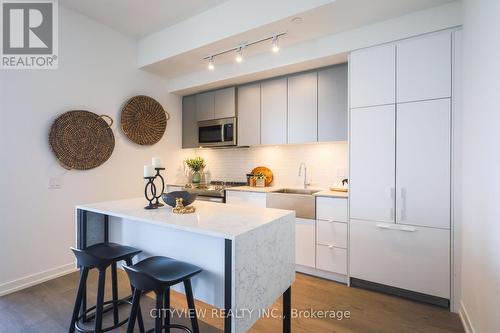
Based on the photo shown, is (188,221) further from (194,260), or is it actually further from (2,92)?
(2,92)

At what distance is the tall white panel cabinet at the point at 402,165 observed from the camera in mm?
2225

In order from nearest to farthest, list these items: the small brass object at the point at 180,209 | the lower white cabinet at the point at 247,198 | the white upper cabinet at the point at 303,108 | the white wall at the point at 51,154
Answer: the small brass object at the point at 180,209 → the white wall at the point at 51,154 → the white upper cabinet at the point at 303,108 → the lower white cabinet at the point at 247,198

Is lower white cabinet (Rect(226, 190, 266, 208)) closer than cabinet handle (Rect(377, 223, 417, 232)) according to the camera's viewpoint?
No

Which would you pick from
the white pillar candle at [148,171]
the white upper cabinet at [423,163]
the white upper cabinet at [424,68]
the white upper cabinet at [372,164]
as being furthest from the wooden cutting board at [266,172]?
the white pillar candle at [148,171]

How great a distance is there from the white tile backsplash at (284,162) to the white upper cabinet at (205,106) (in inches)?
24.9

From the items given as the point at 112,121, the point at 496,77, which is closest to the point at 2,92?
the point at 112,121

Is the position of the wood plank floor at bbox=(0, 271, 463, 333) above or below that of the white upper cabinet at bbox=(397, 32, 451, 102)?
below

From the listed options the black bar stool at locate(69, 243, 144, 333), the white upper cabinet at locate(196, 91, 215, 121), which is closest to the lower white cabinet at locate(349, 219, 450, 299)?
the black bar stool at locate(69, 243, 144, 333)

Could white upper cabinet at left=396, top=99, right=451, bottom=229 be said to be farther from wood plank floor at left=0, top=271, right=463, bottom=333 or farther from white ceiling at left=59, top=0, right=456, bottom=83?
white ceiling at left=59, top=0, right=456, bottom=83

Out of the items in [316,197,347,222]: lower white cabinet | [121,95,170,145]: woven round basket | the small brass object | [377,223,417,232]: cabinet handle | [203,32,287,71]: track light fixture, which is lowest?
[377,223,417,232]: cabinet handle

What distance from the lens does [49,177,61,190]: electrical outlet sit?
9.36 feet

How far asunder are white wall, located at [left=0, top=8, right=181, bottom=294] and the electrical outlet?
4 cm

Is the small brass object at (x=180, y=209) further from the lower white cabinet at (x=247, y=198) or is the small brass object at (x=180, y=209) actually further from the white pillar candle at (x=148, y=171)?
the lower white cabinet at (x=247, y=198)

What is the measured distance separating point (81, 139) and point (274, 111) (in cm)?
235
